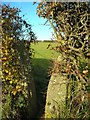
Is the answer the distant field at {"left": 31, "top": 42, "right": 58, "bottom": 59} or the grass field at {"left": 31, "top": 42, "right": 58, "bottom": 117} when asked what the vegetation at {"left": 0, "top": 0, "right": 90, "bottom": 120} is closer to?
the distant field at {"left": 31, "top": 42, "right": 58, "bottom": 59}

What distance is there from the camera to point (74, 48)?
6.30 meters

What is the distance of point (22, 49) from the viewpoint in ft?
21.9

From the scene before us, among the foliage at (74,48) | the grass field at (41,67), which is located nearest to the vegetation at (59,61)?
the foliage at (74,48)

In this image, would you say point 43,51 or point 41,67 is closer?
point 43,51

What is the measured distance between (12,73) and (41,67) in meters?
1.88

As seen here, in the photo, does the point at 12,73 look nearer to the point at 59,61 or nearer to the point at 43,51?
the point at 59,61

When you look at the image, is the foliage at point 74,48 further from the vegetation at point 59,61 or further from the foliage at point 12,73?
the foliage at point 12,73

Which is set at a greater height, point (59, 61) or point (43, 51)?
point (43, 51)

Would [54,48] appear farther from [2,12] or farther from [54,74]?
[2,12]

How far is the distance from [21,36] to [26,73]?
865 mm

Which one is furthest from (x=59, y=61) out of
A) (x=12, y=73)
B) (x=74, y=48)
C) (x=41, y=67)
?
(x=41, y=67)

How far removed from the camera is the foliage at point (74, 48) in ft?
20.5

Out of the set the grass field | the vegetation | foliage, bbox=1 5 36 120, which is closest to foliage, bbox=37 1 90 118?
the vegetation

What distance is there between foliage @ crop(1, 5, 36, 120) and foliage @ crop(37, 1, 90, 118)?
76cm
